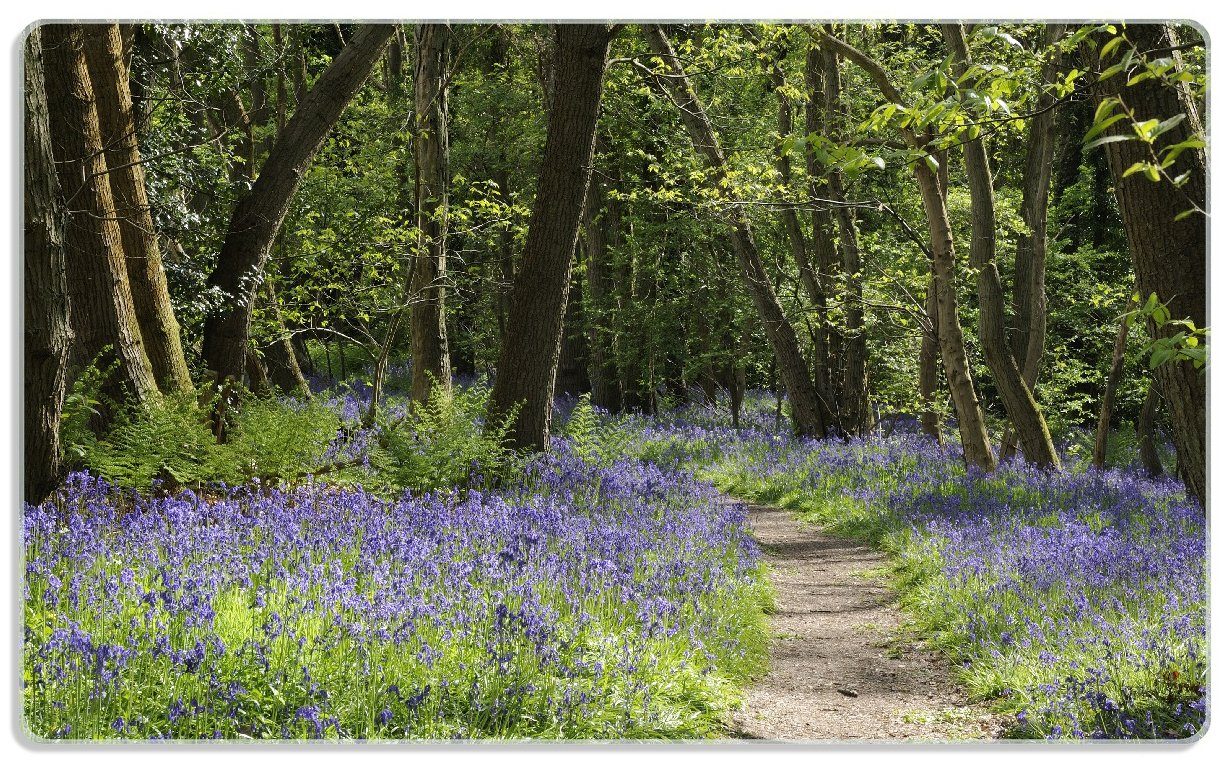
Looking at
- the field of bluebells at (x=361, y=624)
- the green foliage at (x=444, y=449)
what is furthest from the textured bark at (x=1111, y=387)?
the field of bluebells at (x=361, y=624)

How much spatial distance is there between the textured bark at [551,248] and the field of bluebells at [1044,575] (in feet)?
11.6

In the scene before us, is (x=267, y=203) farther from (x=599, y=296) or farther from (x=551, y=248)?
(x=599, y=296)

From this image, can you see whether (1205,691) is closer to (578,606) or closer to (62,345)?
(578,606)

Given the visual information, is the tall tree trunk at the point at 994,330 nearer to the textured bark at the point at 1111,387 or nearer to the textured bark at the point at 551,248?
the textured bark at the point at 1111,387

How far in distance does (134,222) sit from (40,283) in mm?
2743

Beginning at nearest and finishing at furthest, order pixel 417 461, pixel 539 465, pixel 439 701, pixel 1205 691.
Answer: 1. pixel 439 701
2. pixel 1205 691
3. pixel 417 461
4. pixel 539 465

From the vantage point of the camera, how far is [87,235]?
23.4 ft

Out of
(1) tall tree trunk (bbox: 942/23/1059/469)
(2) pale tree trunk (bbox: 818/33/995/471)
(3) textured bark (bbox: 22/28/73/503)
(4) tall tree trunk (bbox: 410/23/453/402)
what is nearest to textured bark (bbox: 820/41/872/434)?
(1) tall tree trunk (bbox: 942/23/1059/469)

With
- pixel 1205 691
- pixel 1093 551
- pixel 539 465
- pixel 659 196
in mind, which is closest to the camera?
pixel 1205 691

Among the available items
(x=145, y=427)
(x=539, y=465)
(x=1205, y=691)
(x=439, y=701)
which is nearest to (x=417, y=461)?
(x=539, y=465)

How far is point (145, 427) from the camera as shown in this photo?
6590 millimetres

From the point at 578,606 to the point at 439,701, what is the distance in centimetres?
120

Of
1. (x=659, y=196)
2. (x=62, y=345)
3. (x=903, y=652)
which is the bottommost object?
(x=903, y=652)

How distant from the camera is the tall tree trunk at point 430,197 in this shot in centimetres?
1231
